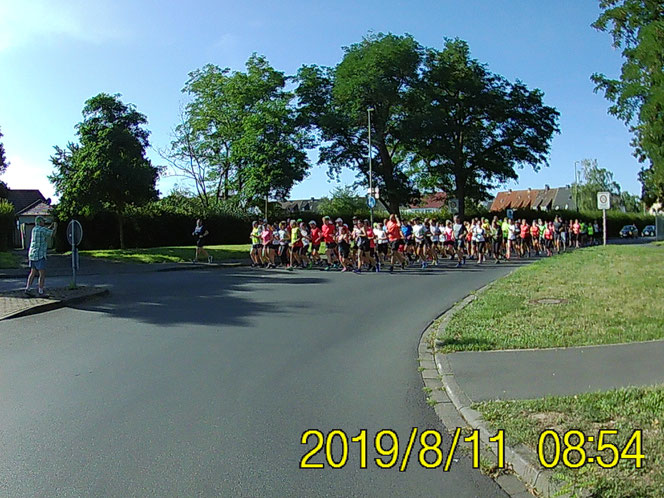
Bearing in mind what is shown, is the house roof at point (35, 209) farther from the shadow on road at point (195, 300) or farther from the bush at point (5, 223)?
the shadow on road at point (195, 300)

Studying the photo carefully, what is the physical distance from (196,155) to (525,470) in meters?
53.2

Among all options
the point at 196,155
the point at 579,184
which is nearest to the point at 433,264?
the point at 196,155

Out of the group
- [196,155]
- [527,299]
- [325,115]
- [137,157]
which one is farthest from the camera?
[196,155]

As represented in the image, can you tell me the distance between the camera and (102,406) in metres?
6.00

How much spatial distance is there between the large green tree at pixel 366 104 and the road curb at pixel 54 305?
3204cm

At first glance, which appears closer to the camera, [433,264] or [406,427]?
[406,427]

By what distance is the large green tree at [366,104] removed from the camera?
44.7m

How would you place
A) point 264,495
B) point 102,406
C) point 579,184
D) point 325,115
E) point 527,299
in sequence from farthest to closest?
point 579,184
point 325,115
point 527,299
point 102,406
point 264,495

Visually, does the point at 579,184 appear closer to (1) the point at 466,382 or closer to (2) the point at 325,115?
(2) the point at 325,115

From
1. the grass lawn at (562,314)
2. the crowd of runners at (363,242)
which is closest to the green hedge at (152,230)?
the crowd of runners at (363,242)

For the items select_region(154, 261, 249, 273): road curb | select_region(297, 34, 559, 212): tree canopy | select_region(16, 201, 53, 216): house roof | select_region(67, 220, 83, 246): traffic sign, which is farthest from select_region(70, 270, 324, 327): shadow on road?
select_region(16, 201, 53, 216): house roof

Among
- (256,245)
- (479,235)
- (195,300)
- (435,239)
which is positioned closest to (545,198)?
(479,235)

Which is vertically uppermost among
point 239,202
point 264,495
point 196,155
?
point 196,155

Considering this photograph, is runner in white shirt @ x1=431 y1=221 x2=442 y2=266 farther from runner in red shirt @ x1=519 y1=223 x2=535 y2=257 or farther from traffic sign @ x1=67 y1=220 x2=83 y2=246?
traffic sign @ x1=67 y1=220 x2=83 y2=246
